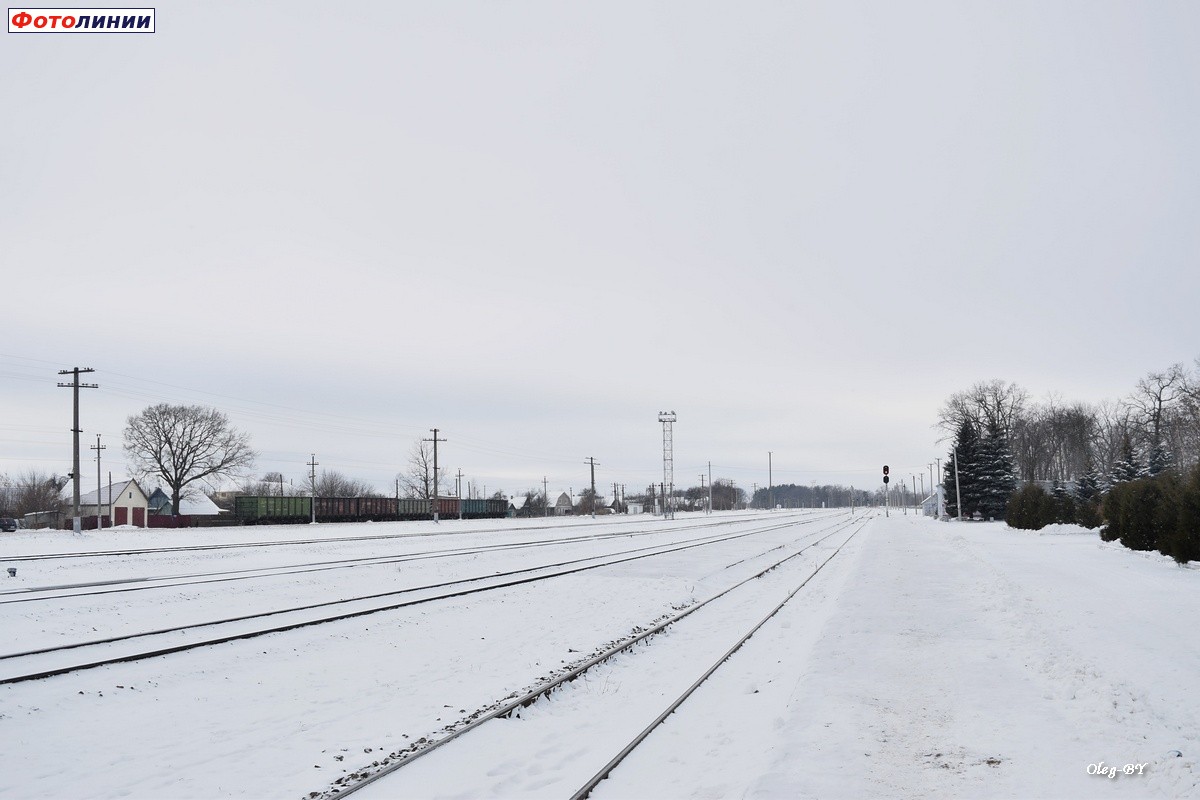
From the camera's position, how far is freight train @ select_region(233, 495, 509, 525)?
69188mm

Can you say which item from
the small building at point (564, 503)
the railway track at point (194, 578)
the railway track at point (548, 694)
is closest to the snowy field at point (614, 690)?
the railway track at point (548, 694)

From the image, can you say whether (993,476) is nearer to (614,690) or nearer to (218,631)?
(614,690)

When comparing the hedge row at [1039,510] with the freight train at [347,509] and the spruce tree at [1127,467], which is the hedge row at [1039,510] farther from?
the freight train at [347,509]

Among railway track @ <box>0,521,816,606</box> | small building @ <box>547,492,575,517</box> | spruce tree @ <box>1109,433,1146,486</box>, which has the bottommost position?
small building @ <box>547,492,575,517</box>

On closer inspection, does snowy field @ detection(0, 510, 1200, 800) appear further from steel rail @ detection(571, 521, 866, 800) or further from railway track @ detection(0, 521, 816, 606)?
railway track @ detection(0, 521, 816, 606)

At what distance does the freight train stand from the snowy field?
169ft

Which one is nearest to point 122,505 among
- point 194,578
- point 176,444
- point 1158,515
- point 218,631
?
point 176,444

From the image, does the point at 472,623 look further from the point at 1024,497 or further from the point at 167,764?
the point at 1024,497

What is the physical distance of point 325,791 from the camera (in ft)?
21.3

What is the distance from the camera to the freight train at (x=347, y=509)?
69188 millimetres

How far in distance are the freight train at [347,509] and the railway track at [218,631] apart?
174ft

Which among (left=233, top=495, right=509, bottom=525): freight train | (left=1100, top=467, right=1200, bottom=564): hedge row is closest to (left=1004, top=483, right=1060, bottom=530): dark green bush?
(left=1100, top=467, right=1200, bottom=564): hedge row

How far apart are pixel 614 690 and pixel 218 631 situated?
749 cm

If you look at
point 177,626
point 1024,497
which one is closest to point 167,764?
point 177,626
